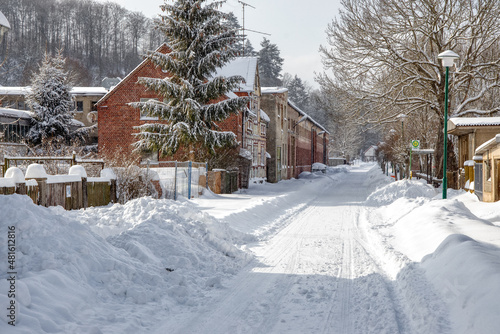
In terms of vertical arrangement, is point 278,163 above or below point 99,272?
above

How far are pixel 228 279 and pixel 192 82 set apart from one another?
2006 centimetres

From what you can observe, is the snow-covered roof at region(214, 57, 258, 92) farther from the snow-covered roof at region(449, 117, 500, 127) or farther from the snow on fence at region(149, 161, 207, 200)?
the snow-covered roof at region(449, 117, 500, 127)

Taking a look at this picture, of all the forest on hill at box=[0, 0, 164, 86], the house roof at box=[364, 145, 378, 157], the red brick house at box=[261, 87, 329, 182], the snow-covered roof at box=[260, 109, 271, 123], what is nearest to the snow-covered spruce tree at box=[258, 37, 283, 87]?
the forest on hill at box=[0, 0, 164, 86]

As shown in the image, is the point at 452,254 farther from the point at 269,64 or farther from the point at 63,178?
the point at 269,64

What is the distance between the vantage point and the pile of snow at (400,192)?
20734 mm

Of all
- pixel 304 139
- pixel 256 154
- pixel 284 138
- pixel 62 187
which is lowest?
pixel 62 187

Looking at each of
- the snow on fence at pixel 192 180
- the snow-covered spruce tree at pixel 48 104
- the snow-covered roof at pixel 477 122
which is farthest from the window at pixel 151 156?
the snow-covered roof at pixel 477 122

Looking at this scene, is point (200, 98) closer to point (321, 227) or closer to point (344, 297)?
point (321, 227)

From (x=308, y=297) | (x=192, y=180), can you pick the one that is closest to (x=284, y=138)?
(x=192, y=180)

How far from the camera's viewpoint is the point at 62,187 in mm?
14070

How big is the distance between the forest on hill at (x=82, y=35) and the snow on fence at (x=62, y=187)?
71.2m

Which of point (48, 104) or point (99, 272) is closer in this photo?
point (99, 272)

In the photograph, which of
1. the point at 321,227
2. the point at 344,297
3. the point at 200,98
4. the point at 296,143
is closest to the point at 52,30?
the point at 296,143

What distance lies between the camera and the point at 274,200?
19594 millimetres
